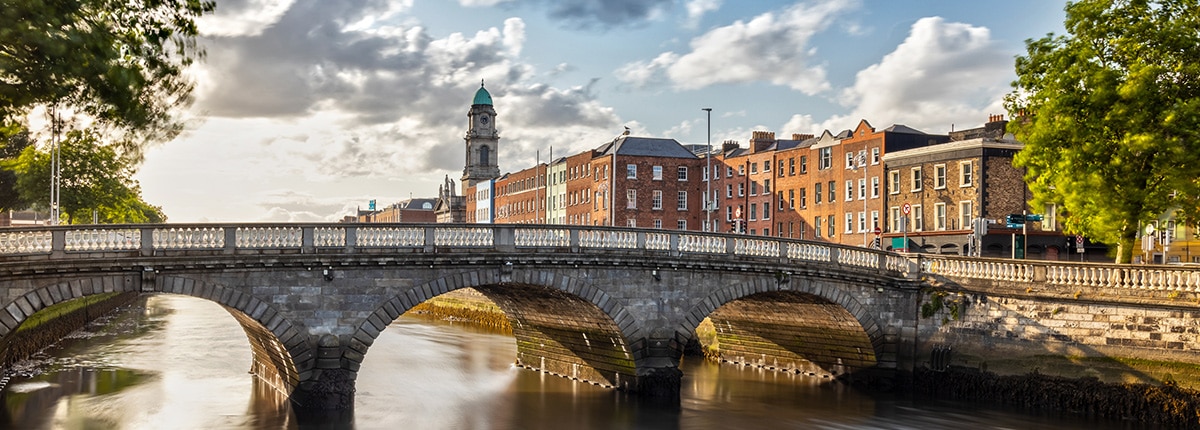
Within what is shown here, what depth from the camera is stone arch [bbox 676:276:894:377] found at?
34688 millimetres

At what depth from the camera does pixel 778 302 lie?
1567 inches

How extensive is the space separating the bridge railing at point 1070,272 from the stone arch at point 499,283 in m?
11.1

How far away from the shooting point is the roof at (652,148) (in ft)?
301

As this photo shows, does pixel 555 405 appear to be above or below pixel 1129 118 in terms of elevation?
below

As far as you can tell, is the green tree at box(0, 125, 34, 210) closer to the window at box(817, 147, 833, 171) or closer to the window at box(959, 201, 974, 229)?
the window at box(817, 147, 833, 171)

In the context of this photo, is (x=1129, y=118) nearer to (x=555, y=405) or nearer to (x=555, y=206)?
(x=555, y=405)

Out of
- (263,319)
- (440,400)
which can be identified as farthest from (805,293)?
(263,319)

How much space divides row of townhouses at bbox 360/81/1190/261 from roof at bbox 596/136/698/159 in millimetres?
137

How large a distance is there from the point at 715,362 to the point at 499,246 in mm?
16706

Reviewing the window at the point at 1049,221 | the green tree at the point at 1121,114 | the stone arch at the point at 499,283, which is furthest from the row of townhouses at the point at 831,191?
the stone arch at the point at 499,283

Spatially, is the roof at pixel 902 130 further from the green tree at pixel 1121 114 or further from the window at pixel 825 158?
the green tree at pixel 1121 114

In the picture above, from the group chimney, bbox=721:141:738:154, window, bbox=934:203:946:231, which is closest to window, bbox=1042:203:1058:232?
window, bbox=934:203:946:231

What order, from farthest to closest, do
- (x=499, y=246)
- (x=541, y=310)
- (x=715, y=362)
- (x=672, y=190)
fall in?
(x=672, y=190) → (x=715, y=362) → (x=541, y=310) → (x=499, y=246)

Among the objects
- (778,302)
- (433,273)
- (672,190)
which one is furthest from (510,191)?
(433,273)
